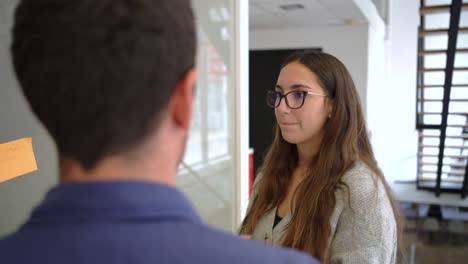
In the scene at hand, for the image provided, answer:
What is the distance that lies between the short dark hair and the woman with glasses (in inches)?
33.4

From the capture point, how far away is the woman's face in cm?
133

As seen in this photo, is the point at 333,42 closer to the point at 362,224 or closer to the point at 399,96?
the point at 399,96

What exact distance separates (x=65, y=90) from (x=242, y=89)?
1615 millimetres

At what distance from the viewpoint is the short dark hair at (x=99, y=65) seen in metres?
0.42

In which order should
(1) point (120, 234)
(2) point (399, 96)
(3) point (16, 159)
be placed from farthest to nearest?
(2) point (399, 96)
(3) point (16, 159)
(1) point (120, 234)

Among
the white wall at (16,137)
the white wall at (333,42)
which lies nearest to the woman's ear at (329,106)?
the white wall at (16,137)

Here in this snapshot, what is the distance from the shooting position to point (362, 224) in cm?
112

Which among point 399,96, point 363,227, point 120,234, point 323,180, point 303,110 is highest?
point 399,96

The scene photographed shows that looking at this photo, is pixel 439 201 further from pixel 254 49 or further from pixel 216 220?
pixel 216 220

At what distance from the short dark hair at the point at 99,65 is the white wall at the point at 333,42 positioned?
5.33 m

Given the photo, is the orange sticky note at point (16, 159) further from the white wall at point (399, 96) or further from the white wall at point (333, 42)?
the white wall at point (399, 96)

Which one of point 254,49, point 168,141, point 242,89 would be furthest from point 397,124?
point 168,141

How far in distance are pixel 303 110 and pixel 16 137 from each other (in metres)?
0.83

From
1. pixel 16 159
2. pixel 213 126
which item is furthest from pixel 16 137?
pixel 213 126
